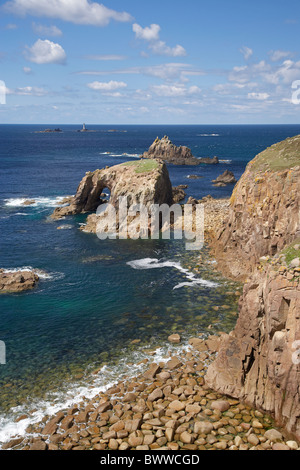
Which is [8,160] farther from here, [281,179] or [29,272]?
[281,179]

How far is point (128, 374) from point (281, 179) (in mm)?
25608

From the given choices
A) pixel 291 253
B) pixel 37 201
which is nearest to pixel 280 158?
pixel 291 253

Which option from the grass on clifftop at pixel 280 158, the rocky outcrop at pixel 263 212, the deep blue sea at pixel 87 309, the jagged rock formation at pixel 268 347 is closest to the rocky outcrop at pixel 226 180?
the deep blue sea at pixel 87 309

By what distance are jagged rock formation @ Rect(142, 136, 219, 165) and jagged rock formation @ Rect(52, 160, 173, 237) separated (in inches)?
Result: 3113

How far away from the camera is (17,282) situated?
4325cm

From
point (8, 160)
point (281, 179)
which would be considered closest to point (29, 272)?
point (281, 179)

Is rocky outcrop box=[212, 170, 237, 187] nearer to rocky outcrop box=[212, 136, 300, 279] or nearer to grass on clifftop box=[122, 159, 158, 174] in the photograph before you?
grass on clifftop box=[122, 159, 158, 174]

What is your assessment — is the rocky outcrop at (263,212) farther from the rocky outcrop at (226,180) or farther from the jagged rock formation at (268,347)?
the rocky outcrop at (226,180)

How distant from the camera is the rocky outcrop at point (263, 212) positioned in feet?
131

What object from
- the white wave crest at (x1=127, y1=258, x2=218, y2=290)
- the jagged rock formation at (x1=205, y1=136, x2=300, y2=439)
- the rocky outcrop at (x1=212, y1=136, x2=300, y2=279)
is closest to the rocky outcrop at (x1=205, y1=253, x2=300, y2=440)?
the jagged rock formation at (x1=205, y1=136, x2=300, y2=439)

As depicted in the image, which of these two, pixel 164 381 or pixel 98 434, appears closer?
pixel 98 434

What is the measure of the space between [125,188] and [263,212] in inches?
1128

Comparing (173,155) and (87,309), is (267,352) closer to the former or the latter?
(87,309)

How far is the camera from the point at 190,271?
1836 inches
